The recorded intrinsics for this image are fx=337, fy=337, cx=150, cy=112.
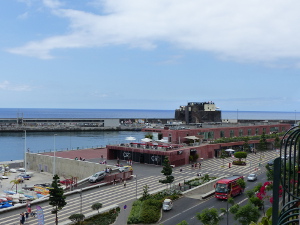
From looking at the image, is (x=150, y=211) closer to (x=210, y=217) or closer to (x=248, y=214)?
(x=210, y=217)

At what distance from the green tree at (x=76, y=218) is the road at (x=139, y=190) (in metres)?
1.70

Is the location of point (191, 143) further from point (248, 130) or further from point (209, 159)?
A: point (248, 130)

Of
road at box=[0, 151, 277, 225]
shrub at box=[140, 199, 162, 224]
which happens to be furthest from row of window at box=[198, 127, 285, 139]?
shrub at box=[140, 199, 162, 224]

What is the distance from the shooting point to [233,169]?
157 feet

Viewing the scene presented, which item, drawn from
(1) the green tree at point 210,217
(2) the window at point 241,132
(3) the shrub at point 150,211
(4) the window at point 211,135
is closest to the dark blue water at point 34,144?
(4) the window at point 211,135

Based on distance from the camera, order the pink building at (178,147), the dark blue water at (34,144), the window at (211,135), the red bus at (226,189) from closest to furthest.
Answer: the red bus at (226,189) < the pink building at (178,147) < the window at (211,135) < the dark blue water at (34,144)

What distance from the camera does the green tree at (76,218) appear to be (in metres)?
26.2

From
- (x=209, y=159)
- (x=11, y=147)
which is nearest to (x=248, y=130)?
(x=209, y=159)

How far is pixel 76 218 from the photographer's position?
1040 inches

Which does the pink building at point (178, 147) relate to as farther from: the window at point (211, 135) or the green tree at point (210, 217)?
the green tree at point (210, 217)

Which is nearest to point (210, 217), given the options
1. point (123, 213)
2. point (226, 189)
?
point (123, 213)

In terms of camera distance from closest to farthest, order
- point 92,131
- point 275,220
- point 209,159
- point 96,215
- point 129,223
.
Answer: point 275,220
point 129,223
point 96,215
point 209,159
point 92,131

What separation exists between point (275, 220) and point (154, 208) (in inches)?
904

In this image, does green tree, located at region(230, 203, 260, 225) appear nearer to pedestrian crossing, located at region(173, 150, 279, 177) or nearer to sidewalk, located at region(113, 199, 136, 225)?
sidewalk, located at region(113, 199, 136, 225)
